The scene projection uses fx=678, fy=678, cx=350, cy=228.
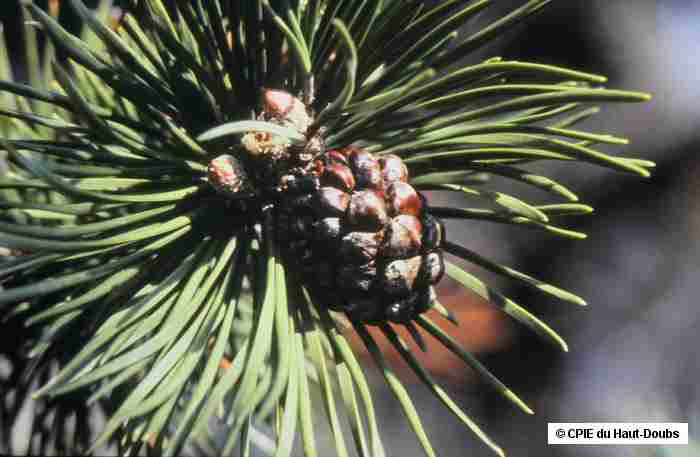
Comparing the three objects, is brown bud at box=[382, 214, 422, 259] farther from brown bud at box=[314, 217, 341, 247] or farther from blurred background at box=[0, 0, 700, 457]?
blurred background at box=[0, 0, 700, 457]

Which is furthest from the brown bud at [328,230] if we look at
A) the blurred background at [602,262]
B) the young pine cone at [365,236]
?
the blurred background at [602,262]

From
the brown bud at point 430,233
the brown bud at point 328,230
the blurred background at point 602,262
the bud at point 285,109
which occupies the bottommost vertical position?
the blurred background at point 602,262

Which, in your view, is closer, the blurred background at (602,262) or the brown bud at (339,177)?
the brown bud at (339,177)

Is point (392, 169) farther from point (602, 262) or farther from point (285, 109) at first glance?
point (602, 262)

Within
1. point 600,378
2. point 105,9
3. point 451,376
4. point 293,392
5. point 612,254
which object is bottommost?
point 600,378

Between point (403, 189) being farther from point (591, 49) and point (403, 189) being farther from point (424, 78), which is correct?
point (591, 49)

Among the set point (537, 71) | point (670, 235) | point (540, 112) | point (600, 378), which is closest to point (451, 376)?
point (600, 378)

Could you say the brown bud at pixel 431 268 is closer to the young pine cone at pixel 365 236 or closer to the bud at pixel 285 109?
the young pine cone at pixel 365 236
